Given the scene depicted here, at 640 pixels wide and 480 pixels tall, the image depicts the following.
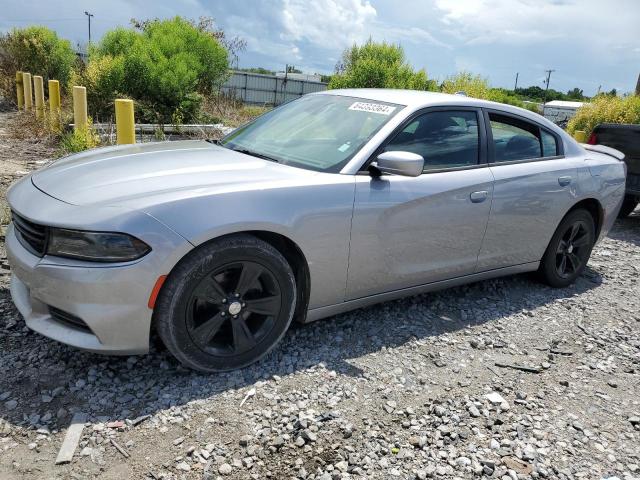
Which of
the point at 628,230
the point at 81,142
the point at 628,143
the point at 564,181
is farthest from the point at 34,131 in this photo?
the point at 628,230

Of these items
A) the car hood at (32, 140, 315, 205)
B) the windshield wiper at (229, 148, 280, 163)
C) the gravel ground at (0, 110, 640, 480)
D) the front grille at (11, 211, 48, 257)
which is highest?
the windshield wiper at (229, 148, 280, 163)

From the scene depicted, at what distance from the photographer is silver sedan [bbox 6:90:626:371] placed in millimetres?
2549

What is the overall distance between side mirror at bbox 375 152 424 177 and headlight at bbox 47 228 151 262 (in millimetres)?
1415

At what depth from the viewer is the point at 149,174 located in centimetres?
291

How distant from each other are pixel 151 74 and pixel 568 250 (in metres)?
9.67

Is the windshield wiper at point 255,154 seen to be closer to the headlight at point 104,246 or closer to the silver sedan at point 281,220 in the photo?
the silver sedan at point 281,220

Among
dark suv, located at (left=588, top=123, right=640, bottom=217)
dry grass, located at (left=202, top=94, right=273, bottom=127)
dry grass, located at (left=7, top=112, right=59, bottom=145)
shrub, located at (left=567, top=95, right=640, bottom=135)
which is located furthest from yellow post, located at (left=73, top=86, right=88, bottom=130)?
shrub, located at (left=567, top=95, right=640, bottom=135)

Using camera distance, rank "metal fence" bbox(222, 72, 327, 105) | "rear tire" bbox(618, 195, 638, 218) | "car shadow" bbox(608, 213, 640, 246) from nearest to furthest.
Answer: "car shadow" bbox(608, 213, 640, 246) < "rear tire" bbox(618, 195, 638, 218) < "metal fence" bbox(222, 72, 327, 105)

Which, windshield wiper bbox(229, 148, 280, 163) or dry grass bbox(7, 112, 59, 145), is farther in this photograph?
dry grass bbox(7, 112, 59, 145)

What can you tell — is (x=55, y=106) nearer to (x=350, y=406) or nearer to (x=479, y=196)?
(x=479, y=196)

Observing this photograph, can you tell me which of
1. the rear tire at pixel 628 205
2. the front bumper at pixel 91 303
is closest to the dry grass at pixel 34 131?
the front bumper at pixel 91 303

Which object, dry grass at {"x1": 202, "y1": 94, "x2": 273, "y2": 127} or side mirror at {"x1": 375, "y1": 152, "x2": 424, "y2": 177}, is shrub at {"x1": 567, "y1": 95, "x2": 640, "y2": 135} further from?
side mirror at {"x1": 375, "y1": 152, "x2": 424, "y2": 177}

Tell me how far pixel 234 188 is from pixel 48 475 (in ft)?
4.98

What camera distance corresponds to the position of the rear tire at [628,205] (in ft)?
25.0
